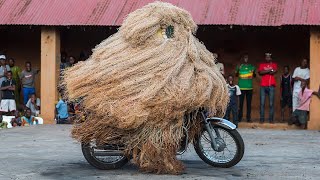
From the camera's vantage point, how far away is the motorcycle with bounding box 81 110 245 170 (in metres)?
9.76

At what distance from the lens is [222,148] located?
994cm

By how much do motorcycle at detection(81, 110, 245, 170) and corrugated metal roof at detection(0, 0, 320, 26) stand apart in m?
7.20

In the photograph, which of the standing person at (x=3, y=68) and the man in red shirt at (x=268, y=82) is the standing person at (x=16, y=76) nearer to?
the standing person at (x=3, y=68)

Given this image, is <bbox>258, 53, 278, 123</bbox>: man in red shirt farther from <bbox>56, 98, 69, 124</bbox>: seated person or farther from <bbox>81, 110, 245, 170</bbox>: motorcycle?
<bbox>81, 110, 245, 170</bbox>: motorcycle

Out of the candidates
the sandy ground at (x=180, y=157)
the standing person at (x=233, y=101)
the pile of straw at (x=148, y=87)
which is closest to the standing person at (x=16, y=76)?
the sandy ground at (x=180, y=157)

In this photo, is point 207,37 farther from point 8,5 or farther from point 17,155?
point 17,155

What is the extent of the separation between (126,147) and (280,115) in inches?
405

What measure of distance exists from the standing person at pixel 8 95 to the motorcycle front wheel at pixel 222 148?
33.1 feet

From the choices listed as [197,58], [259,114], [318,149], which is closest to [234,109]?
[259,114]

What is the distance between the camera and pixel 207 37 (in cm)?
1967

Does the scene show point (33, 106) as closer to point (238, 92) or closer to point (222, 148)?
point (238, 92)

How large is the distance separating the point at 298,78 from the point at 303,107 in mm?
843

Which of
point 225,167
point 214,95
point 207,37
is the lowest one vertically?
point 225,167

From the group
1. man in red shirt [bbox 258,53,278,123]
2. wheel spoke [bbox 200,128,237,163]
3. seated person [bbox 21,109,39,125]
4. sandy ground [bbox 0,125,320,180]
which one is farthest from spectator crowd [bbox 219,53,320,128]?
wheel spoke [bbox 200,128,237,163]
